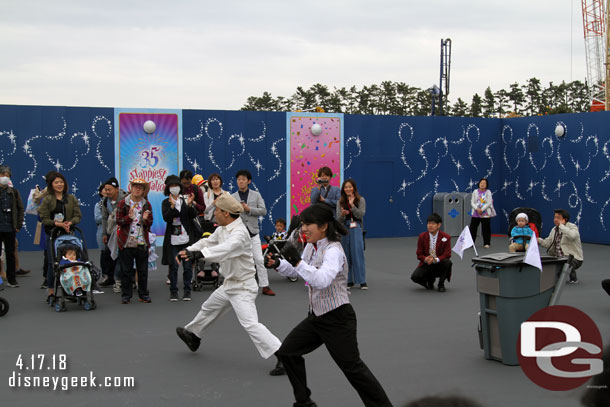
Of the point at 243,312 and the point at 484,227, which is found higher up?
the point at 484,227

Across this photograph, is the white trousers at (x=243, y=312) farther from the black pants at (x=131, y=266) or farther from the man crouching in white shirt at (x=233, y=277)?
the black pants at (x=131, y=266)

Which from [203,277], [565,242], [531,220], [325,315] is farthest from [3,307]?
[565,242]

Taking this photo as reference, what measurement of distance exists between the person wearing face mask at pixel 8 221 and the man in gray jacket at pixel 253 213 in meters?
3.57

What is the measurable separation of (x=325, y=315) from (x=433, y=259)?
547cm

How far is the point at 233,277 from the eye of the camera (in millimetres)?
5906

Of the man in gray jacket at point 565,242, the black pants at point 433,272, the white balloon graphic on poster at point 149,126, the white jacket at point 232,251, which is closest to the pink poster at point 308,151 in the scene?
the white balloon graphic on poster at point 149,126

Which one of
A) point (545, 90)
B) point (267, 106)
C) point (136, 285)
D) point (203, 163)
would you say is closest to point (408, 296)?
point (136, 285)

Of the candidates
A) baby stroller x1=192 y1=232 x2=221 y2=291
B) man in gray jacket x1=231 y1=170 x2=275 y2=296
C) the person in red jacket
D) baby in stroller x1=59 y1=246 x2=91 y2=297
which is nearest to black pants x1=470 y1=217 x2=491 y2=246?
the person in red jacket

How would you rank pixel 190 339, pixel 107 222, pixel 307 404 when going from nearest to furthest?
pixel 307 404 < pixel 190 339 < pixel 107 222

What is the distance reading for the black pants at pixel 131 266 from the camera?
859cm

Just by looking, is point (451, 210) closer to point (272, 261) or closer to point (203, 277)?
point (203, 277)

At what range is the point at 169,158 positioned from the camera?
48.2 feet

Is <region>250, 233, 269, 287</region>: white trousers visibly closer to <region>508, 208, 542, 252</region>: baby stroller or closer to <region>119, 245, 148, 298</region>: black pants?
<region>119, 245, 148, 298</region>: black pants

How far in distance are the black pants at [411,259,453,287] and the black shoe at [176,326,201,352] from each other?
440cm
